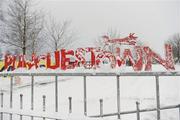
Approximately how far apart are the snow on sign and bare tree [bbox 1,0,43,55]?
1444cm

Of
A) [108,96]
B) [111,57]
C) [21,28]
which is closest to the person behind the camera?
[111,57]

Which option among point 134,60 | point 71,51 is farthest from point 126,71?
point 71,51

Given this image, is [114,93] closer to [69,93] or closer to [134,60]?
[69,93]

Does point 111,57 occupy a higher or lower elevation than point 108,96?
higher

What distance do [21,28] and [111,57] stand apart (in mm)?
15707

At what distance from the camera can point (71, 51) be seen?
480cm

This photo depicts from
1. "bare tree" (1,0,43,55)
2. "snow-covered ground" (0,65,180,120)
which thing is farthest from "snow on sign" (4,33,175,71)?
"bare tree" (1,0,43,55)

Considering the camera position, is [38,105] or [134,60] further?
[38,105]

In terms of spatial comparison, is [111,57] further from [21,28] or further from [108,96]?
[21,28]

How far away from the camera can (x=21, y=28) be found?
19516 millimetres

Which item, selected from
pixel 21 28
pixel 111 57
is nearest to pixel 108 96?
pixel 111 57

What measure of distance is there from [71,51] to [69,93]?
6.84 feet

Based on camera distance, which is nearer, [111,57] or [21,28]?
[111,57]

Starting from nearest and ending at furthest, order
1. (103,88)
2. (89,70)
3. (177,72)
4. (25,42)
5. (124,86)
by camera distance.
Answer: (177,72) < (89,70) < (103,88) < (124,86) < (25,42)
